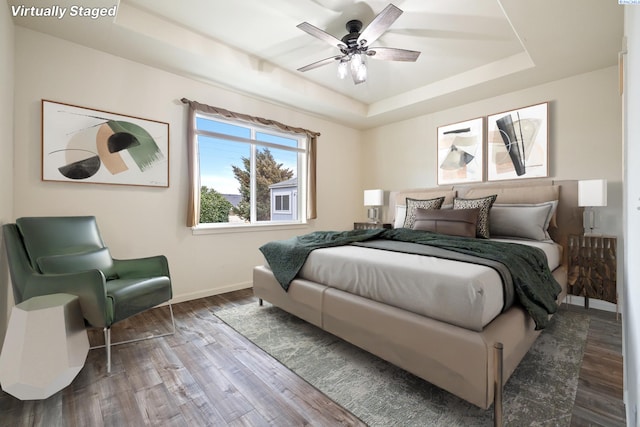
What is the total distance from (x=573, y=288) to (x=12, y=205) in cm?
500

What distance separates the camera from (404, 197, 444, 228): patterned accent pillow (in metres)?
3.40

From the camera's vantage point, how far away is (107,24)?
2176 mm

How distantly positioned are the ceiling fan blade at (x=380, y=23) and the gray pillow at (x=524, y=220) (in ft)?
7.16

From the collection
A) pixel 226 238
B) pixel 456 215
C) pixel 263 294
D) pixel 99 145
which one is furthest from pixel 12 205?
pixel 456 215

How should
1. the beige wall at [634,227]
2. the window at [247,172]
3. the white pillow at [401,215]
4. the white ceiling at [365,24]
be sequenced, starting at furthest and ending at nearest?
the white pillow at [401,215] → the window at [247,172] → the white ceiling at [365,24] → the beige wall at [634,227]

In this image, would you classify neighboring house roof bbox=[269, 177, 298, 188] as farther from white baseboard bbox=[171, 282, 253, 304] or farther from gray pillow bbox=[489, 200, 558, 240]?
gray pillow bbox=[489, 200, 558, 240]

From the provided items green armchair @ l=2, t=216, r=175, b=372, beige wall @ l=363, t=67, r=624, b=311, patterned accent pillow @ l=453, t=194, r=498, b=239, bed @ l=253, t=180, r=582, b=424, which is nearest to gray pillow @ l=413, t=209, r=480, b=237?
patterned accent pillow @ l=453, t=194, r=498, b=239

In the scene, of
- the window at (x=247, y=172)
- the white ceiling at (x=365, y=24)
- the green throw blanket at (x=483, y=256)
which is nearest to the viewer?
the green throw blanket at (x=483, y=256)

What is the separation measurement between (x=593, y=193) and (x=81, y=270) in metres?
4.30

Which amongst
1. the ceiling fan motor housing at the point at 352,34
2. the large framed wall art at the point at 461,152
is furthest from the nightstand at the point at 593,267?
the ceiling fan motor housing at the point at 352,34

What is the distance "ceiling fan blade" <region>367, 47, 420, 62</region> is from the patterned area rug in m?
2.44

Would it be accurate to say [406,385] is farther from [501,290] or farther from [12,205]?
[12,205]

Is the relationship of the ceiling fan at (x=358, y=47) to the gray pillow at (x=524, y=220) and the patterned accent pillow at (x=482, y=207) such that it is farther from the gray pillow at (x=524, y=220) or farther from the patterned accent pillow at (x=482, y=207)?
the gray pillow at (x=524, y=220)

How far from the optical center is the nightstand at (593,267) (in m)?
2.58
